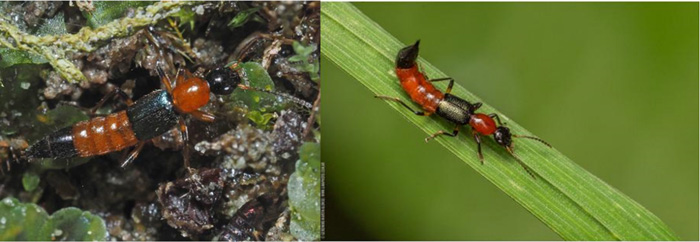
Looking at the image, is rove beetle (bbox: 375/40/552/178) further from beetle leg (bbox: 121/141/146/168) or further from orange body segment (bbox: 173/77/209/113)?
beetle leg (bbox: 121/141/146/168)

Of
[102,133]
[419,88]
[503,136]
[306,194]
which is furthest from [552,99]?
[102,133]

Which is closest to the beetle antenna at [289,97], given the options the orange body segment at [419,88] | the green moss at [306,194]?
the green moss at [306,194]

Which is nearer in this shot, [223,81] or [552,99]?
[223,81]

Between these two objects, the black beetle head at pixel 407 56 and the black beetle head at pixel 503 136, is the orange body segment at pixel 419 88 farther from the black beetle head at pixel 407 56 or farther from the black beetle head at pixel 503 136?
the black beetle head at pixel 503 136

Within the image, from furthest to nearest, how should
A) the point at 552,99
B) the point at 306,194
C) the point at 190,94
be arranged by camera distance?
the point at 552,99 < the point at 306,194 < the point at 190,94

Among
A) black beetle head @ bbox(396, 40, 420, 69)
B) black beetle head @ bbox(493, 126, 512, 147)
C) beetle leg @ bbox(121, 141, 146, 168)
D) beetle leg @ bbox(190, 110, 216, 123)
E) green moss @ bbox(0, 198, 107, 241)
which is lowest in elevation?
green moss @ bbox(0, 198, 107, 241)

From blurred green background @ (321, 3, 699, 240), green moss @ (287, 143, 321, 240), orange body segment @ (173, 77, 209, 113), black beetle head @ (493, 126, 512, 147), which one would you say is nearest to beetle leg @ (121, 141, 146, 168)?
orange body segment @ (173, 77, 209, 113)

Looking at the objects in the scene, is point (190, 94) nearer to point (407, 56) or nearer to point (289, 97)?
point (289, 97)
